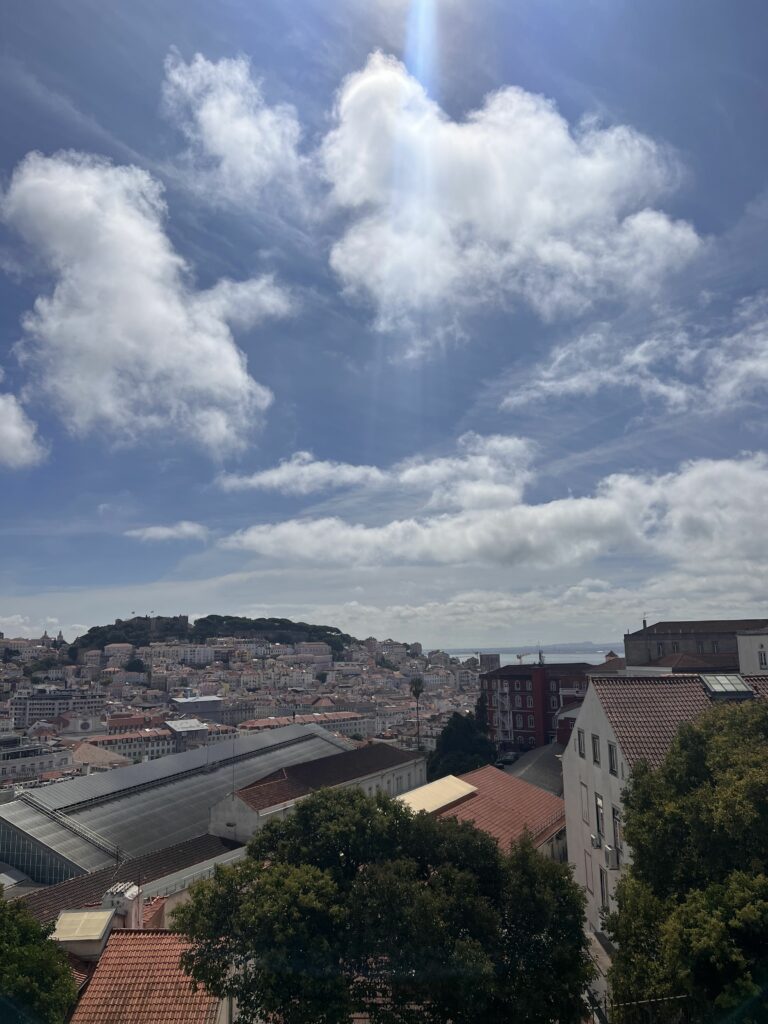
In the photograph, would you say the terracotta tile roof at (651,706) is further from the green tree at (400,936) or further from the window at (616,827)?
the green tree at (400,936)

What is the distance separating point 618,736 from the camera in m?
19.3

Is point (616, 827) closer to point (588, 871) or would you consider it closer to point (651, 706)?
point (651, 706)

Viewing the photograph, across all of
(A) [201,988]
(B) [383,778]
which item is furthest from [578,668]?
(A) [201,988]

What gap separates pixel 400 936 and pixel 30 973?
259 inches

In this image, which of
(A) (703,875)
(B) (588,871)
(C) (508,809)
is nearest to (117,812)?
(C) (508,809)

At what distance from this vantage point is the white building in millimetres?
19062

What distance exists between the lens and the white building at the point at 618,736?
750 inches

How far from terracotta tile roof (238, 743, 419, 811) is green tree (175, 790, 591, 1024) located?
21960mm

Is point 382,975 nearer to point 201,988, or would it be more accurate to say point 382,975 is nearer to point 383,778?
point 201,988

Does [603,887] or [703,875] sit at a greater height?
[703,875]

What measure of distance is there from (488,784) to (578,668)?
2926 centimetres

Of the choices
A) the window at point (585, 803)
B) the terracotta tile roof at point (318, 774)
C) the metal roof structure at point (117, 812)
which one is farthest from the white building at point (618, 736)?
the metal roof structure at point (117, 812)

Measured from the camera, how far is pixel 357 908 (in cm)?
1255

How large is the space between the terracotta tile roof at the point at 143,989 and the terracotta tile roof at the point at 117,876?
12.0 metres
